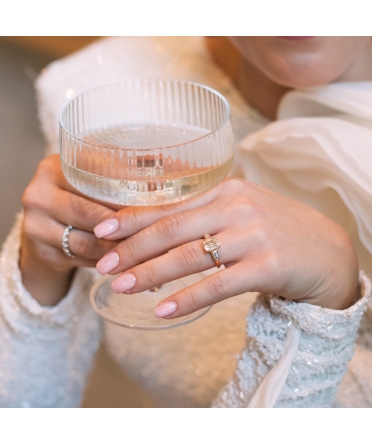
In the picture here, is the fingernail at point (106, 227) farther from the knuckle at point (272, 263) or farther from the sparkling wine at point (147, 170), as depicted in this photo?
the knuckle at point (272, 263)

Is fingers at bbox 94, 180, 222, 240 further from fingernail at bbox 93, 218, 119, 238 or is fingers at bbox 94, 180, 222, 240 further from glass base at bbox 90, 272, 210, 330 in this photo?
glass base at bbox 90, 272, 210, 330

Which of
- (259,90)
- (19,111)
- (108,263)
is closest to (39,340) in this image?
(108,263)

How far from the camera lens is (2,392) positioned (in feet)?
2.91

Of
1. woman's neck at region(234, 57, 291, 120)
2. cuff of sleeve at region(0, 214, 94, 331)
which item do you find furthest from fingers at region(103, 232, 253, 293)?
woman's neck at region(234, 57, 291, 120)

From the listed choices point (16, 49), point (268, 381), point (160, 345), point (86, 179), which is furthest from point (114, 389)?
point (16, 49)

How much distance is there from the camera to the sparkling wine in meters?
0.51

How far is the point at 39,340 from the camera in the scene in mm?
923

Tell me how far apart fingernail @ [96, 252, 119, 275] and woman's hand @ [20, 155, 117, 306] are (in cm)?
4

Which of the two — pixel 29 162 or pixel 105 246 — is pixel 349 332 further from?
pixel 29 162

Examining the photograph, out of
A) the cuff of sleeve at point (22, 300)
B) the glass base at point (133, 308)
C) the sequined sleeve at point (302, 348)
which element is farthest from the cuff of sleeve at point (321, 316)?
the cuff of sleeve at point (22, 300)

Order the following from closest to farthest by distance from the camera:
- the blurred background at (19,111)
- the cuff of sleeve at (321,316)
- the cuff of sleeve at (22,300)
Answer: the cuff of sleeve at (321,316) → the cuff of sleeve at (22,300) → the blurred background at (19,111)

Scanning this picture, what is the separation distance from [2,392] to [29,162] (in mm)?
1474

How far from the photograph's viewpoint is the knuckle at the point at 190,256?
1.87ft

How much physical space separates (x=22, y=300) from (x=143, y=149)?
19.4 inches
